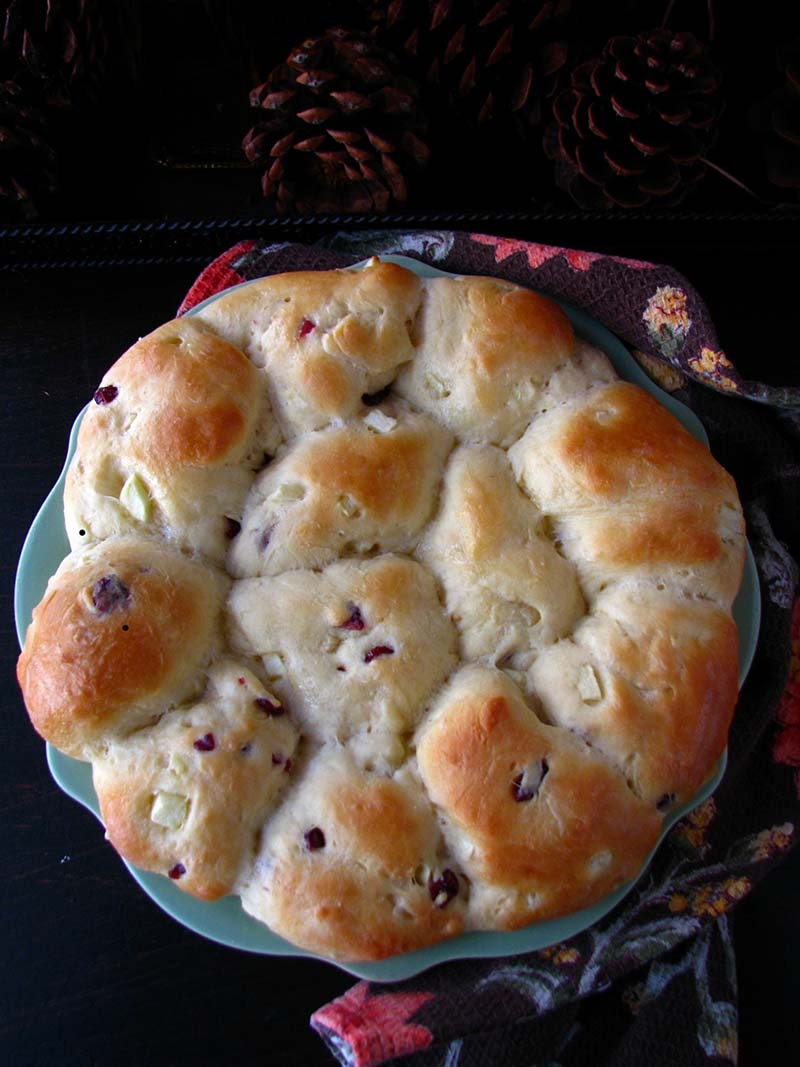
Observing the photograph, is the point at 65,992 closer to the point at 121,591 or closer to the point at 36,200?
the point at 121,591

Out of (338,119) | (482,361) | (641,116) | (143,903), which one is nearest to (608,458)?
(482,361)

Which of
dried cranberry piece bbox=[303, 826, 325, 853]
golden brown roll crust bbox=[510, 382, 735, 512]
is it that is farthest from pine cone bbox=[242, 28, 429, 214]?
dried cranberry piece bbox=[303, 826, 325, 853]

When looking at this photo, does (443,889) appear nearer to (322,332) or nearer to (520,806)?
(520,806)

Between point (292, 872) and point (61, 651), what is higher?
point (61, 651)

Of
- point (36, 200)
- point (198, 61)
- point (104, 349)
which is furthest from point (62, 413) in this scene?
point (198, 61)

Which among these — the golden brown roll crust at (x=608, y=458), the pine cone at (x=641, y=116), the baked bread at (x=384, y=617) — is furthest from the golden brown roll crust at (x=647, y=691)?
the pine cone at (x=641, y=116)

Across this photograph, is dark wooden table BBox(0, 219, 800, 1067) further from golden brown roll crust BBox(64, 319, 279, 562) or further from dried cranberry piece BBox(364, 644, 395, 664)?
dried cranberry piece BBox(364, 644, 395, 664)
